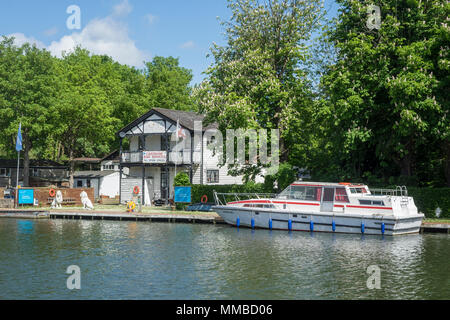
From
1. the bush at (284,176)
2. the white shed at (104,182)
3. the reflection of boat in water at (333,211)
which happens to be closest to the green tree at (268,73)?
the bush at (284,176)

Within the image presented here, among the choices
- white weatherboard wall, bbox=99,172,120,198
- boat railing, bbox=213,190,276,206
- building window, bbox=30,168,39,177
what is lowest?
boat railing, bbox=213,190,276,206

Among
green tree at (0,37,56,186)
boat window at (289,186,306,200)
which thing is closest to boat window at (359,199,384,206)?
boat window at (289,186,306,200)

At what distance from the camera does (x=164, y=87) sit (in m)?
79.2

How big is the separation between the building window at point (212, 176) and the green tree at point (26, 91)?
19.6 metres

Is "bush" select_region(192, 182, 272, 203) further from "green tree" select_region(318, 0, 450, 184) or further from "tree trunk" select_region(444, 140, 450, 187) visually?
"tree trunk" select_region(444, 140, 450, 187)

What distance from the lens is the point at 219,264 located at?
1989cm

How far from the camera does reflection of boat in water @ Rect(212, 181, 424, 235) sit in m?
28.6

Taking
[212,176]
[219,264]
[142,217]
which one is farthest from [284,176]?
[219,264]

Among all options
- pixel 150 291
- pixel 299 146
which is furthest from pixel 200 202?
pixel 150 291

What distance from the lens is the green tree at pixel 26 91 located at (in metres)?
55.6

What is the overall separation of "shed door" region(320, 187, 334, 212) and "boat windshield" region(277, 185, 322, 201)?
293mm

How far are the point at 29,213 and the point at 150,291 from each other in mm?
27580

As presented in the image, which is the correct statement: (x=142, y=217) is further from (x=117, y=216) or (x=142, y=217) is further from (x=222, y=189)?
(x=222, y=189)
